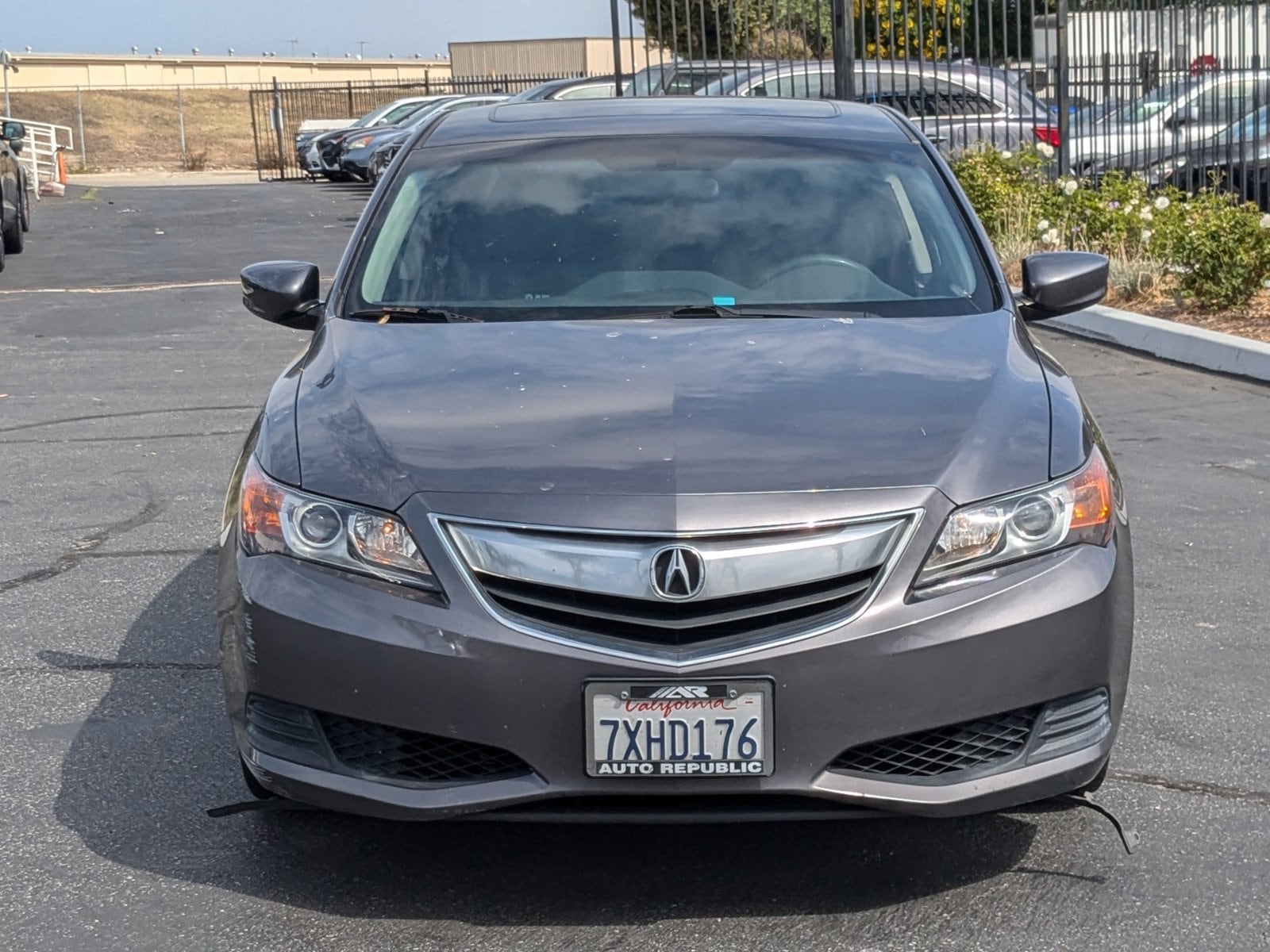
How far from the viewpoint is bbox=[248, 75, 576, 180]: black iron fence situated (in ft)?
132

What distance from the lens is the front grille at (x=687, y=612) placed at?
3244mm

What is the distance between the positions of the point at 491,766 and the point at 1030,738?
1.03 metres

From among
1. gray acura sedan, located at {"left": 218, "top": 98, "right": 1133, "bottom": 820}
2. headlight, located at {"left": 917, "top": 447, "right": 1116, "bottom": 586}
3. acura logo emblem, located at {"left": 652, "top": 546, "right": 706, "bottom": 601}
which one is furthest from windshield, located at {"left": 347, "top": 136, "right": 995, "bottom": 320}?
acura logo emblem, located at {"left": 652, "top": 546, "right": 706, "bottom": 601}

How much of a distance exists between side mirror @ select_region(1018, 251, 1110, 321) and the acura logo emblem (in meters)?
1.94

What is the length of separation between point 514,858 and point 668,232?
1.87m

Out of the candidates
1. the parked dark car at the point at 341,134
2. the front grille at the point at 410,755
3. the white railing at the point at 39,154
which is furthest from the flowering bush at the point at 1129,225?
the parked dark car at the point at 341,134

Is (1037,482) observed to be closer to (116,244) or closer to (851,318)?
(851,318)

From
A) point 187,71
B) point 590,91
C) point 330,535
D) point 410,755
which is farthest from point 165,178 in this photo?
point 187,71

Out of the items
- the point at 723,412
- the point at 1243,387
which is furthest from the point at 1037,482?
the point at 1243,387

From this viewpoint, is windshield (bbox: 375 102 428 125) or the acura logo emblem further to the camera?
windshield (bbox: 375 102 428 125)

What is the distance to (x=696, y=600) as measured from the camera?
3.23 m

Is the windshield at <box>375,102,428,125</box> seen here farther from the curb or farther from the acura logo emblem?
the acura logo emblem

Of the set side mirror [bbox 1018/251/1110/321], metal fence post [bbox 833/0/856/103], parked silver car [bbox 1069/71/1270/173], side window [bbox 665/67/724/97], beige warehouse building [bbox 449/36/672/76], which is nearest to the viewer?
side mirror [bbox 1018/251/1110/321]

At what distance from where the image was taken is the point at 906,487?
336 centimetres
